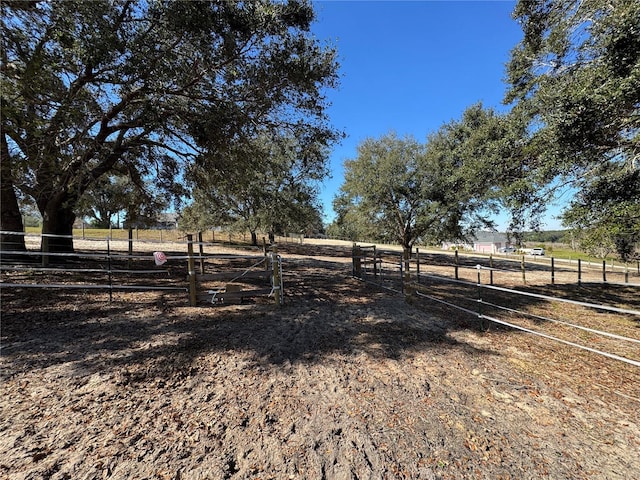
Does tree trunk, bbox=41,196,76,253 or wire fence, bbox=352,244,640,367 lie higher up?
tree trunk, bbox=41,196,76,253

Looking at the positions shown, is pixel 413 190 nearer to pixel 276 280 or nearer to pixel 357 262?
pixel 357 262

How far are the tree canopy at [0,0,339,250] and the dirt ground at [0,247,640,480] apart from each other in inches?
136

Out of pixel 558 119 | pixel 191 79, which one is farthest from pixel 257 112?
pixel 558 119

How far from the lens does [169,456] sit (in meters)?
2.22

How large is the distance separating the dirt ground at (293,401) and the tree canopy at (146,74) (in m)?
3.45

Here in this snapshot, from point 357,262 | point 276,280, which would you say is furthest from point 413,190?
point 276,280

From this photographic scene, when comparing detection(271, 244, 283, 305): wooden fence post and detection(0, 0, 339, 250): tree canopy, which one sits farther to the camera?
detection(271, 244, 283, 305): wooden fence post

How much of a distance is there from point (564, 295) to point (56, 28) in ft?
48.6

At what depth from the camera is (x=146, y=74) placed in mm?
5426

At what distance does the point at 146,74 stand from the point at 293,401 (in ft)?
20.6

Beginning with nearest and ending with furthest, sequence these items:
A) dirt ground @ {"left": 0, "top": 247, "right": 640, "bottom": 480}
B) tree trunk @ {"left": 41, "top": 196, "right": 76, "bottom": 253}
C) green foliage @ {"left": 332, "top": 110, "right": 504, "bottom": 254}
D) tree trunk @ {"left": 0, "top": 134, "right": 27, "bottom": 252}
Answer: dirt ground @ {"left": 0, "top": 247, "right": 640, "bottom": 480} → tree trunk @ {"left": 0, "top": 134, "right": 27, "bottom": 252} → tree trunk @ {"left": 41, "top": 196, "right": 76, "bottom": 253} → green foliage @ {"left": 332, "top": 110, "right": 504, "bottom": 254}

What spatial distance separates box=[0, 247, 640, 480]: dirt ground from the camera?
225 centimetres

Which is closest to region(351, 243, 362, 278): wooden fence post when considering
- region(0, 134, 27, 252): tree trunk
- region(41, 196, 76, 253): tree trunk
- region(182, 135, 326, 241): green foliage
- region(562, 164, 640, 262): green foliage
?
region(182, 135, 326, 241): green foliage

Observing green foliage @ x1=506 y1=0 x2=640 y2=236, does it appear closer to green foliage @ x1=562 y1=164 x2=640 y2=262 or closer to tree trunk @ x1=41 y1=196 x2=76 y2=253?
green foliage @ x1=562 y1=164 x2=640 y2=262
